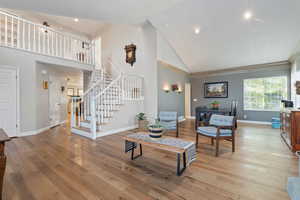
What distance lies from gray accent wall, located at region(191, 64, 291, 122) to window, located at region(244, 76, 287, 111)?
0.58 ft

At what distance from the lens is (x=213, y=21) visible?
4227mm

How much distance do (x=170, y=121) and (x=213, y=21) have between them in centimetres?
345

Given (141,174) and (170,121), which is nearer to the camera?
(141,174)

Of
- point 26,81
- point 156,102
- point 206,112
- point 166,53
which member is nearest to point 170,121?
point 156,102

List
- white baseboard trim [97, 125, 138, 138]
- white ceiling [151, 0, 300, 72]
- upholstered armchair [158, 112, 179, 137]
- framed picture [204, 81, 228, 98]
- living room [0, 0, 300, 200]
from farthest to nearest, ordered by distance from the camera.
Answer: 1. framed picture [204, 81, 228, 98]
2. white baseboard trim [97, 125, 138, 138]
3. upholstered armchair [158, 112, 179, 137]
4. white ceiling [151, 0, 300, 72]
5. living room [0, 0, 300, 200]

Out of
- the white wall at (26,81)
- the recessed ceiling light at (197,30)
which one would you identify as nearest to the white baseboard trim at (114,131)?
the white wall at (26,81)

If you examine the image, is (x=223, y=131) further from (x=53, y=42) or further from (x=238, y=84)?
(x=53, y=42)

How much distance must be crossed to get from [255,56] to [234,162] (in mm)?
4962

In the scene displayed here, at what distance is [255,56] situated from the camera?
5379mm

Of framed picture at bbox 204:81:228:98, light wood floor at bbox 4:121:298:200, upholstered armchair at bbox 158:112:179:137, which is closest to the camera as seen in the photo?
light wood floor at bbox 4:121:298:200

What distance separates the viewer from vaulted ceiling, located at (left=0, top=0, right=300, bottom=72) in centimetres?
326

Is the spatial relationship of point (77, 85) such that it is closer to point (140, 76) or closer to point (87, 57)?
point (87, 57)

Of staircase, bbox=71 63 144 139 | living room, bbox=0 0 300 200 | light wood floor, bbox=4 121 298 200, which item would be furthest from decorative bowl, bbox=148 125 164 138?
staircase, bbox=71 63 144 139

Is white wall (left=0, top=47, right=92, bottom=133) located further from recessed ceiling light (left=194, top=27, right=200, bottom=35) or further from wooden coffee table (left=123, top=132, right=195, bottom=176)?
recessed ceiling light (left=194, top=27, right=200, bottom=35)
